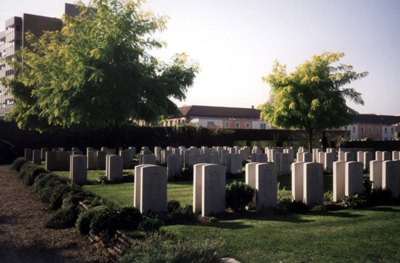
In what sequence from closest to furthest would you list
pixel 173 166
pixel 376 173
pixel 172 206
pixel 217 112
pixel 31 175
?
pixel 172 206 < pixel 376 173 < pixel 31 175 < pixel 173 166 < pixel 217 112

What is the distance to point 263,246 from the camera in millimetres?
5766

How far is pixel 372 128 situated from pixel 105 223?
80.0 m

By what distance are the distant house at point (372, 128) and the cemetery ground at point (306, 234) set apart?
69583 mm

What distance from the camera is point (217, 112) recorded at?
6756cm

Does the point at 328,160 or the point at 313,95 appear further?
the point at 313,95

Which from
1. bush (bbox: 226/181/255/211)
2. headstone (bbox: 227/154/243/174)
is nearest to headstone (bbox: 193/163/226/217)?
bush (bbox: 226/181/255/211)

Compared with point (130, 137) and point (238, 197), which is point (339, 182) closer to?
point (238, 197)

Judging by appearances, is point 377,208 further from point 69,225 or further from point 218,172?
point 69,225

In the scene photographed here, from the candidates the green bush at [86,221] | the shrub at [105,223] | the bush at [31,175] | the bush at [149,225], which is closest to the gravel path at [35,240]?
the green bush at [86,221]

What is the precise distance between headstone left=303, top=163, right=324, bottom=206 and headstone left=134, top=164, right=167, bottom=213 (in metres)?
3.32

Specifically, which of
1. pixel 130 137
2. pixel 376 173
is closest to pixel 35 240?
pixel 376 173

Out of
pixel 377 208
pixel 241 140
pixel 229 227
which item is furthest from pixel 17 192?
pixel 241 140

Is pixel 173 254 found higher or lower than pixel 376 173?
lower

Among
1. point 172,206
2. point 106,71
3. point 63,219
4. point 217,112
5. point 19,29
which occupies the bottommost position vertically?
point 63,219
